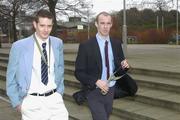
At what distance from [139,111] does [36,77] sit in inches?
163

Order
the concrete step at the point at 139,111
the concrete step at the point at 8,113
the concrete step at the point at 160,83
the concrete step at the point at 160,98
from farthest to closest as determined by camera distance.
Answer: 1. the concrete step at the point at 8,113
2. the concrete step at the point at 160,83
3. the concrete step at the point at 160,98
4. the concrete step at the point at 139,111

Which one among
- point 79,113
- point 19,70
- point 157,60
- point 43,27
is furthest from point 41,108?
point 157,60

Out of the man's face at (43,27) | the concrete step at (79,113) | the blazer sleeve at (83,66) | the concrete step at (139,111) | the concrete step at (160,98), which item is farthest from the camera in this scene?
the concrete step at (79,113)

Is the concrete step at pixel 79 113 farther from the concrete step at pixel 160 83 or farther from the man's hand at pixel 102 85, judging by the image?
the man's hand at pixel 102 85

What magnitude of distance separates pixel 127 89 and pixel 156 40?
42.6m

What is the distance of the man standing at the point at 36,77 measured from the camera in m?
4.22

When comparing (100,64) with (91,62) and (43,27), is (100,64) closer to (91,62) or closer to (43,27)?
(91,62)

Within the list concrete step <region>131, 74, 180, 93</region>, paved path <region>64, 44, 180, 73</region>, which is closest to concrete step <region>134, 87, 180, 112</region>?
concrete step <region>131, 74, 180, 93</region>

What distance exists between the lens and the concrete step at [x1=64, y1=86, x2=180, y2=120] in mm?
7598

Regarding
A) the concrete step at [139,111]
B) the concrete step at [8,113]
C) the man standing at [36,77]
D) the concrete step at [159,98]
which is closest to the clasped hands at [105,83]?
the man standing at [36,77]

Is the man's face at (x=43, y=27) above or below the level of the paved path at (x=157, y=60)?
A: above

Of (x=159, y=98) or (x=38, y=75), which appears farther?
(x=159, y=98)

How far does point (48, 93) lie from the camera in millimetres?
4266

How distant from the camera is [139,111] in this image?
802cm
